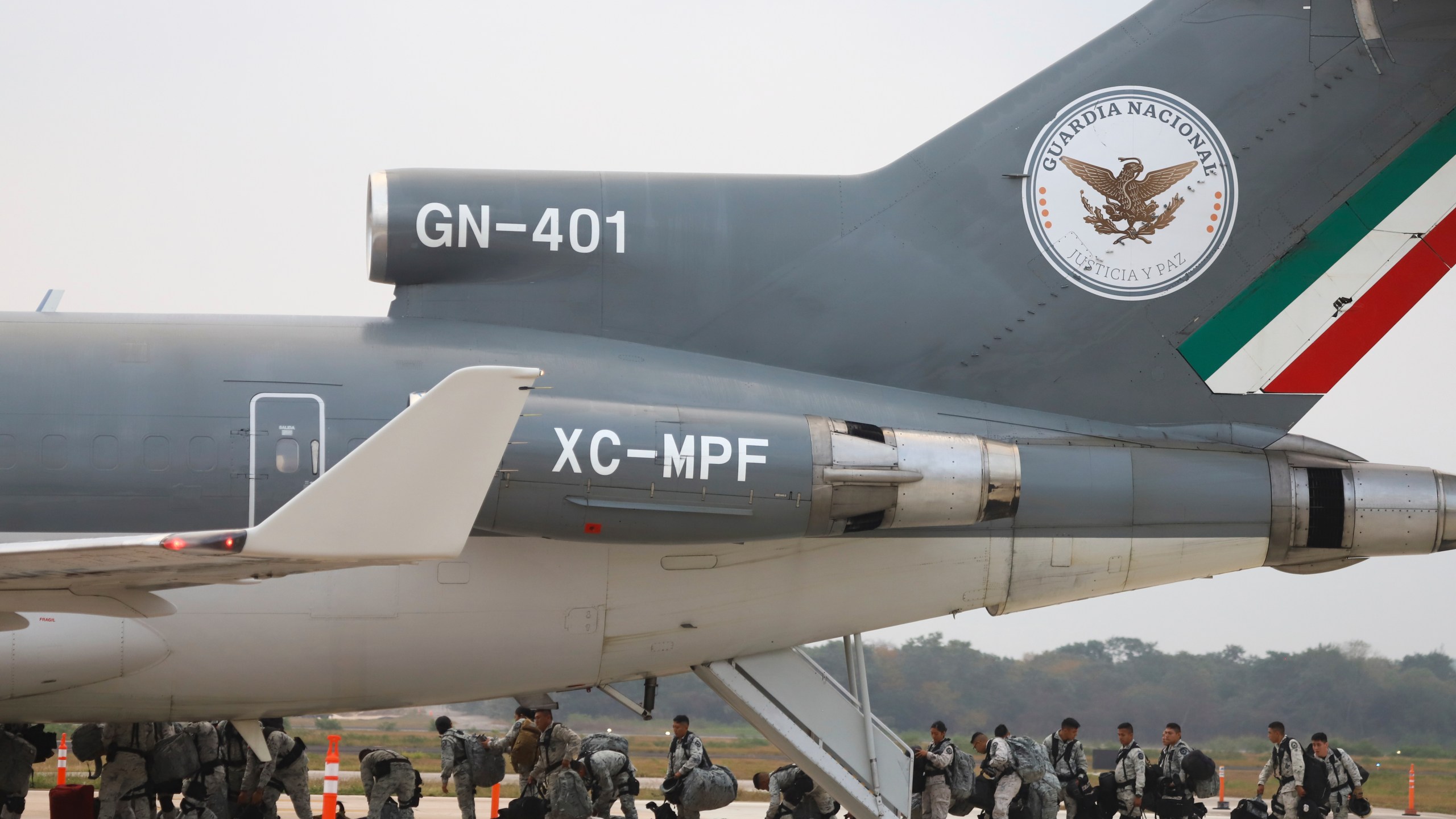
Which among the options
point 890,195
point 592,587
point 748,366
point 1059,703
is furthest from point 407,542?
point 1059,703

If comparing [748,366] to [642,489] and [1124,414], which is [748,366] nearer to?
[642,489]

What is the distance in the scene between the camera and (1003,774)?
13688 mm

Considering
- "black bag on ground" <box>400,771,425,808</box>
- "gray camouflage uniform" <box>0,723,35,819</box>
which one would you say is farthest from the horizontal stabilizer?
"black bag on ground" <box>400,771,425,808</box>

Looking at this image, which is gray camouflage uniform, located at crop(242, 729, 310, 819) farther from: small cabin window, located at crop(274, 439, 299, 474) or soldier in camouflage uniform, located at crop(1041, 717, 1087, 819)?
soldier in camouflage uniform, located at crop(1041, 717, 1087, 819)

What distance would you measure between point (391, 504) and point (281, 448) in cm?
364

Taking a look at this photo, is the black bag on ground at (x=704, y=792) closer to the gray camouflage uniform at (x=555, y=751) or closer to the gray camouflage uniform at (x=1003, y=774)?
the gray camouflage uniform at (x=555, y=751)

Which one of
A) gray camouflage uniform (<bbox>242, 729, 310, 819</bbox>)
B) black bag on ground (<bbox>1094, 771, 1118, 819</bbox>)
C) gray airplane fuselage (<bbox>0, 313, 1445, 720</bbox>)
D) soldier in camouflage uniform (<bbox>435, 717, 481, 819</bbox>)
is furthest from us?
black bag on ground (<bbox>1094, 771, 1118, 819</bbox>)

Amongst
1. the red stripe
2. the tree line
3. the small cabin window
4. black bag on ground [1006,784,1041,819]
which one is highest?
the red stripe

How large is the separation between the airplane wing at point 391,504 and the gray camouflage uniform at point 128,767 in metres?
6.72

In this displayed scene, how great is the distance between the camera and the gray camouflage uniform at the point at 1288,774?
13688 mm

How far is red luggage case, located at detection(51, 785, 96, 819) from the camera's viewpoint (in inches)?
446

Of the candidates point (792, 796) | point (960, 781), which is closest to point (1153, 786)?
point (960, 781)

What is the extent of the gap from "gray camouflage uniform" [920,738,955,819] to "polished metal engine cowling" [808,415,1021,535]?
5.27 meters

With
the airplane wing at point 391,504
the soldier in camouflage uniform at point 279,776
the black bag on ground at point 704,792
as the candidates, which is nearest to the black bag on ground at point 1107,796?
the black bag on ground at point 704,792
